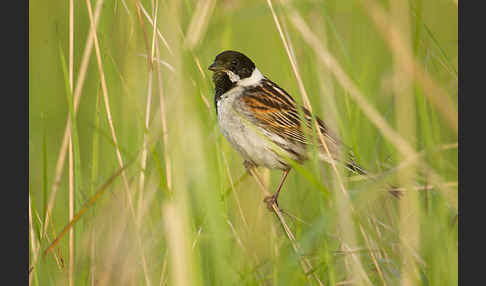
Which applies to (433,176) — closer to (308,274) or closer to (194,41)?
(308,274)

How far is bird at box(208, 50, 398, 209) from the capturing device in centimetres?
323

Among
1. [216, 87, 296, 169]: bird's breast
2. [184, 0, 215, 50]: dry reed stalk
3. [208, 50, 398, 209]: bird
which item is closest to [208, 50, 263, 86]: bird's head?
[208, 50, 398, 209]: bird

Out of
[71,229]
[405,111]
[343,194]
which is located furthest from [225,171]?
[405,111]

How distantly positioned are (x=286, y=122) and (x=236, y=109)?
31cm

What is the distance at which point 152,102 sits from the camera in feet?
9.01

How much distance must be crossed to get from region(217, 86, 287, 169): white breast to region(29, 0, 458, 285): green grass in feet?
0.83

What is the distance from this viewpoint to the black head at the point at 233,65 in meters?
3.26

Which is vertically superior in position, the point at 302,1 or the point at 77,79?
the point at 302,1

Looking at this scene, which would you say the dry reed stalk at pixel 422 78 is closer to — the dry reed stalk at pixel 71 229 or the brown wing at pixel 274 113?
the brown wing at pixel 274 113

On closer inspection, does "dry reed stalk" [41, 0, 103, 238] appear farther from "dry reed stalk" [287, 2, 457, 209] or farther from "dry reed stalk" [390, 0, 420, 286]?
"dry reed stalk" [390, 0, 420, 286]

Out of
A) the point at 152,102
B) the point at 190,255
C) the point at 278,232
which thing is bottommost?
the point at 278,232

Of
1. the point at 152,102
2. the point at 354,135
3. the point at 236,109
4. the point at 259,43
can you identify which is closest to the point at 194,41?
the point at 152,102

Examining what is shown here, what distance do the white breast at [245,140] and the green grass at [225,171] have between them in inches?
9.9

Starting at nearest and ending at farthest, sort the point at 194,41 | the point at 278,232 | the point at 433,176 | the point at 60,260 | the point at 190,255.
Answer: the point at 190,255
the point at 433,176
the point at 194,41
the point at 60,260
the point at 278,232
